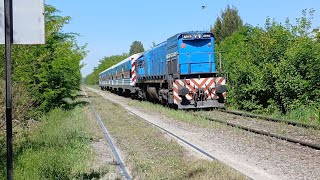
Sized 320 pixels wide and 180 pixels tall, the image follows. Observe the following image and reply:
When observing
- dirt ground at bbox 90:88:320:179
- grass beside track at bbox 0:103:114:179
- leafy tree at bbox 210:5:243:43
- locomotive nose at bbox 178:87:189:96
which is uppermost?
leafy tree at bbox 210:5:243:43

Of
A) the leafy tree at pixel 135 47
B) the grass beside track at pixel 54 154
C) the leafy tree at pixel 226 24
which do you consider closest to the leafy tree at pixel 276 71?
the grass beside track at pixel 54 154

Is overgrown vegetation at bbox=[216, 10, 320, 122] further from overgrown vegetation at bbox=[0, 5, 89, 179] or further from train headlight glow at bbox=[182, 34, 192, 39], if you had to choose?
overgrown vegetation at bbox=[0, 5, 89, 179]

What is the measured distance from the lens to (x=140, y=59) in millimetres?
31375

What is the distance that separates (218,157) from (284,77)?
10.2 m

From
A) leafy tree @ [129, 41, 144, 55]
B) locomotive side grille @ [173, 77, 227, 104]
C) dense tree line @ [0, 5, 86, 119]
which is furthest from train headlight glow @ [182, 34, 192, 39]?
leafy tree @ [129, 41, 144, 55]

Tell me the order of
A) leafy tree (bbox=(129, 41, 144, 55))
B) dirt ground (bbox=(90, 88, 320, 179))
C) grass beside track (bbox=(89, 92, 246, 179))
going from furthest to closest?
leafy tree (bbox=(129, 41, 144, 55)) < dirt ground (bbox=(90, 88, 320, 179)) < grass beside track (bbox=(89, 92, 246, 179))

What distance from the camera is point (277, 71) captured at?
17594 mm

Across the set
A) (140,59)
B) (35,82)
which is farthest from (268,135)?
(140,59)

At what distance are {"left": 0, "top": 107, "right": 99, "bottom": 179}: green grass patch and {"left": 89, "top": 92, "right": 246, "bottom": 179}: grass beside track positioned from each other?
0.93 m

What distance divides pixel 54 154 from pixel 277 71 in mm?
11903

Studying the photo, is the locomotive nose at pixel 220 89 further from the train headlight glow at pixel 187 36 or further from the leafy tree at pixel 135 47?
the leafy tree at pixel 135 47

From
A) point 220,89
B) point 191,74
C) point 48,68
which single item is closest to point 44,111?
point 48,68

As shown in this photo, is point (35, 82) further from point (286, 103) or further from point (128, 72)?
point (128, 72)

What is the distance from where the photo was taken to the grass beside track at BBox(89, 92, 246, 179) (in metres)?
6.84
